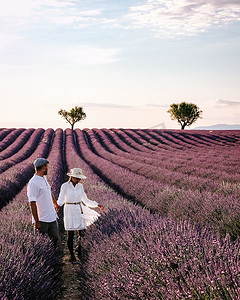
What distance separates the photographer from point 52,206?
450 cm

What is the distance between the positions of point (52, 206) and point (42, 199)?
0.22 meters

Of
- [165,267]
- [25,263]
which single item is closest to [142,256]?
[165,267]

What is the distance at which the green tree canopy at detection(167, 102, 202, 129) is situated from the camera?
5225cm

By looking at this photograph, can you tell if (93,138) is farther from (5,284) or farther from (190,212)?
(5,284)

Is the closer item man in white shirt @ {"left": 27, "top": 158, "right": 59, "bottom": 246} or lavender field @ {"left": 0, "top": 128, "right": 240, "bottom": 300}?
lavender field @ {"left": 0, "top": 128, "right": 240, "bottom": 300}

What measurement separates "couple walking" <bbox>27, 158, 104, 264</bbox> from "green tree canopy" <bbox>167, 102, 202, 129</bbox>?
48.5 m

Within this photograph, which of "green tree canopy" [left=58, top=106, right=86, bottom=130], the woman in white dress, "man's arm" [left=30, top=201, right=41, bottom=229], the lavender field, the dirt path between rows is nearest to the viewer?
the lavender field

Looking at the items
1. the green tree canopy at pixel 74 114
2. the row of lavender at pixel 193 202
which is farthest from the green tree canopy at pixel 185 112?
the row of lavender at pixel 193 202

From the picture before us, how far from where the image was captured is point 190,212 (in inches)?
217

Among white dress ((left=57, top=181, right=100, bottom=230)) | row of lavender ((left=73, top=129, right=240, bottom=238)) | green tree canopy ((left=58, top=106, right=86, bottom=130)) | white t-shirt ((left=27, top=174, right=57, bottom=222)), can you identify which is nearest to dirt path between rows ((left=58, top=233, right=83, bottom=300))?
white dress ((left=57, top=181, right=100, bottom=230))

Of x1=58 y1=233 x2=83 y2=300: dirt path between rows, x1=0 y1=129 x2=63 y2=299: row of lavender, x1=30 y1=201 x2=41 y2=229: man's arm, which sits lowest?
x1=58 y1=233 x2=83 y2=300: dirt path between rows

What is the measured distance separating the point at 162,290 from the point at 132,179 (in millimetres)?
7661

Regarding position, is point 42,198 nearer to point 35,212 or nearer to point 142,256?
point 35,212

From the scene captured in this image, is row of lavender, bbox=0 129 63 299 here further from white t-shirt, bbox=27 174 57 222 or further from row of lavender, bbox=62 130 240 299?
row of lavender, bbox=62 130 240 299
